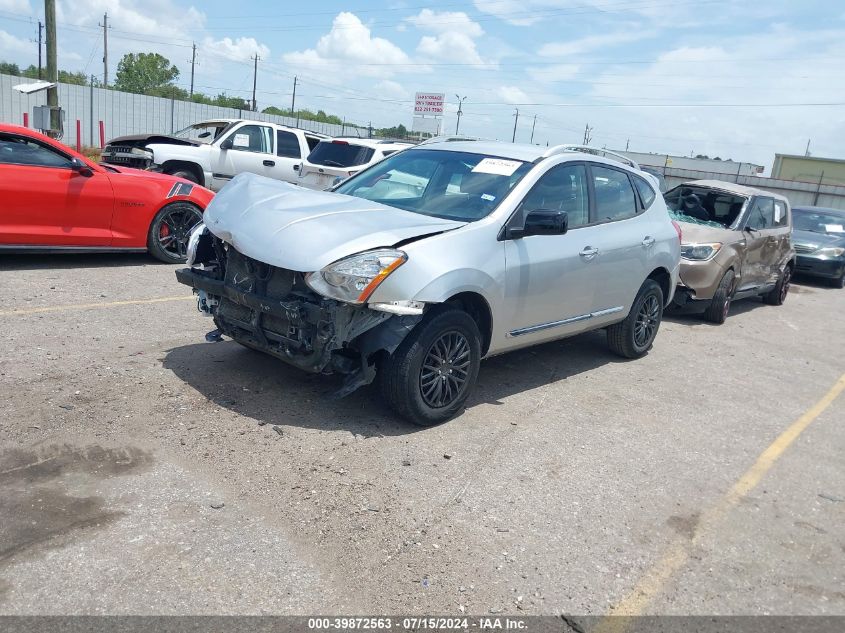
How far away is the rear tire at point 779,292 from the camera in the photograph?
11223 mm

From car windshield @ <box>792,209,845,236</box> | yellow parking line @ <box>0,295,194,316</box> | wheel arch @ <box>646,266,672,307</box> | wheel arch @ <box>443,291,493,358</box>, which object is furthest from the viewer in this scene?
car windshield @ <box>792,209,845,236</box>

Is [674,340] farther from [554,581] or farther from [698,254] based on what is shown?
[554,581]

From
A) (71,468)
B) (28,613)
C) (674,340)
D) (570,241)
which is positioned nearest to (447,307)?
(570,241)

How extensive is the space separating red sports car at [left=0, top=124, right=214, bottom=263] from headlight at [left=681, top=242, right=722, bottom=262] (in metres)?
→ 6.09

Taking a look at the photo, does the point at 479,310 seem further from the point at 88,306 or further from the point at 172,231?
the point at 172,231

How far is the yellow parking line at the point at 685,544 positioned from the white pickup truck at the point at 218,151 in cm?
1144

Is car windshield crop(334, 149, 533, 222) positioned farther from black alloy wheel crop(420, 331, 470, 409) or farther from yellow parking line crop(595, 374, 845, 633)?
yellow parking line crop(595, 374, 845, 633)

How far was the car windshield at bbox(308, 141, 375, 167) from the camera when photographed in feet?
41.1

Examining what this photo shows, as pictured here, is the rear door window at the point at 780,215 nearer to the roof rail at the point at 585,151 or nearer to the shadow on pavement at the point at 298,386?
the roof rail at the point at 585,151

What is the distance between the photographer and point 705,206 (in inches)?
410

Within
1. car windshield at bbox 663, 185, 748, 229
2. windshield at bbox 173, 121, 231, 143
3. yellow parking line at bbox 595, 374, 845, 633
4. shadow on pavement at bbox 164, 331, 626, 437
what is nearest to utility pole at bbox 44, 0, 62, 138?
windshield at bbox 173, 121, 231, 143

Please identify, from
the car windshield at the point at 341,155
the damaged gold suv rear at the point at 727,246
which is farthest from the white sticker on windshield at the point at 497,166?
the car windshield at the point at 341,155

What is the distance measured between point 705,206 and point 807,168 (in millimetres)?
64964

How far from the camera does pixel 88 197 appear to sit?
795 cm
